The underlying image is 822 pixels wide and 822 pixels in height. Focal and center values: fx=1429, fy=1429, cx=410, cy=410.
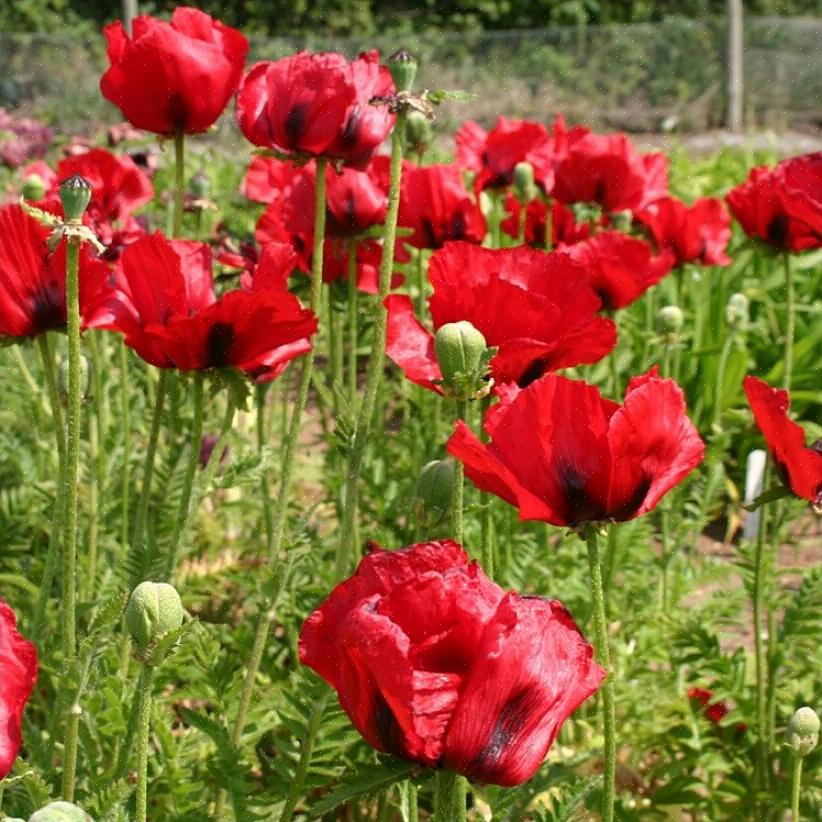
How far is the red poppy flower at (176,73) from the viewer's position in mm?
1596

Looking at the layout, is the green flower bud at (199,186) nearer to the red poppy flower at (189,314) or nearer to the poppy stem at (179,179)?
the poppy stem at (179,179)

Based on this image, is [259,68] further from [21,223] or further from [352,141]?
[21,223]

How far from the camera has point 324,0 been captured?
14297 mm

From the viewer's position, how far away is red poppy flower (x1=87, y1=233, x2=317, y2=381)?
1.32 meters

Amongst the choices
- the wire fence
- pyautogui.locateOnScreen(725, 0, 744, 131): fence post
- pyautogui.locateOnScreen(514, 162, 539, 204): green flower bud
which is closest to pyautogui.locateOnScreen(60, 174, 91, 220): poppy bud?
pyautogui.locateOnScreen(514, 162, 539, 204): green flower bud

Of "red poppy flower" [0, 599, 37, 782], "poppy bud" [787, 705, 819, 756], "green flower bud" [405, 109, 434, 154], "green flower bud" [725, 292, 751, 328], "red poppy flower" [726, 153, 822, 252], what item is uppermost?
"green flower bud" [405, 109, 434, 154]

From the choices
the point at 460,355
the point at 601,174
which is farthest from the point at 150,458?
the point at 601,174

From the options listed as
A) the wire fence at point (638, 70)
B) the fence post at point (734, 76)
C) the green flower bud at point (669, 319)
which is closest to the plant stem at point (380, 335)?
the green flower bud at point (669, 319)

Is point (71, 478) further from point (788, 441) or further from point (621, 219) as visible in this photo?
point (621, 219)

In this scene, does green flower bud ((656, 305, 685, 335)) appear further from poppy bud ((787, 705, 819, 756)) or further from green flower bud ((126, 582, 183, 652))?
green flower bud ((126, 582, 183, 652))

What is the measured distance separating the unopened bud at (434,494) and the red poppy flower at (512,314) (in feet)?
0.28

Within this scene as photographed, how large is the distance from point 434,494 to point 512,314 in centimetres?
19

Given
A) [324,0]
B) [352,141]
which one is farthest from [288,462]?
[324,0]

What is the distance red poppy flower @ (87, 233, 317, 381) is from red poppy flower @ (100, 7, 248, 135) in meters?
0.24
